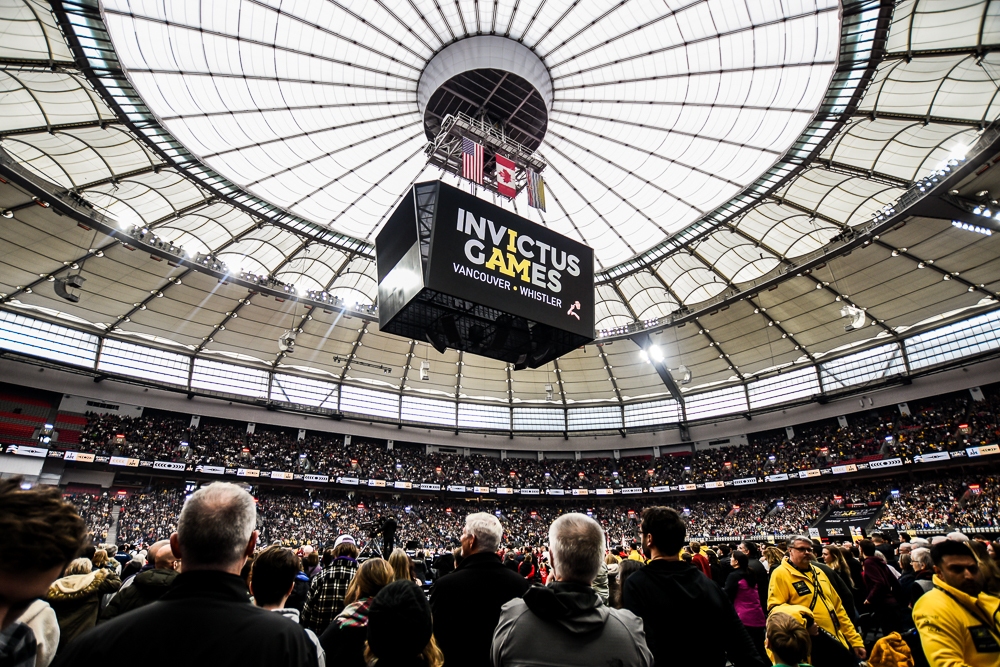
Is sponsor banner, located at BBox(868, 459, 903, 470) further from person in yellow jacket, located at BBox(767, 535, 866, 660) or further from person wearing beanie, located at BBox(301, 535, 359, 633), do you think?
person wearing beanie, located at BBox(301, 535, 359, 633)

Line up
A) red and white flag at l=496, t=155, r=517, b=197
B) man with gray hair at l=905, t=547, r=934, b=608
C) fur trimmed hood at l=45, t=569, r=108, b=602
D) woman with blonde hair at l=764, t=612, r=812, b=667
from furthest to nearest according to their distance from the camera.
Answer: red and white flag at l=496, t=155, r=517, b=197 < man with gray hair at l=905, t=547, r=934, b=608 < fur trimmed hood at l=45, t=569, r=108, b=602 < woman with blonde hair at l=764, t=612, r=812, b=667

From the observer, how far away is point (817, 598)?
558 centimetres

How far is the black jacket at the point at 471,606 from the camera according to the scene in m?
3.74

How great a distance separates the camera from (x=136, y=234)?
83.8 feet

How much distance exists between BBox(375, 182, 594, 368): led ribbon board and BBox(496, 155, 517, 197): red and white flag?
6084mm

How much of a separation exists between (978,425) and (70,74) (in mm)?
51085

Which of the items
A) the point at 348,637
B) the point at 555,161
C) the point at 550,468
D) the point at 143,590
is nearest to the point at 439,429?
the point at 550,468

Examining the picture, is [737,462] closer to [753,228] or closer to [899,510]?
[899,510]

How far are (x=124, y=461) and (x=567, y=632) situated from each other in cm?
4216

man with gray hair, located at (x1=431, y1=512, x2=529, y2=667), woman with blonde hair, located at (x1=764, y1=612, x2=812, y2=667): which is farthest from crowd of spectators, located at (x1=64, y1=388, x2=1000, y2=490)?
man with gray hair, located at (x1=431, y1=512, x2=529, y2=667)

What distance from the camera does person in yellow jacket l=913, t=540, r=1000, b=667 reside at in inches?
138

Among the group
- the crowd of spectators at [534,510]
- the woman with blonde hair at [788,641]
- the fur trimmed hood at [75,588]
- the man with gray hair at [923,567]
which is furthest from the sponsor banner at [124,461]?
the man with gray hair at [923,567]

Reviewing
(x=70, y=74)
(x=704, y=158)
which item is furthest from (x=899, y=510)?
(x=70, y=74)

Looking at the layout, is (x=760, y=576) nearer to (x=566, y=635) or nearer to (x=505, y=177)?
(x=566, y=635)
